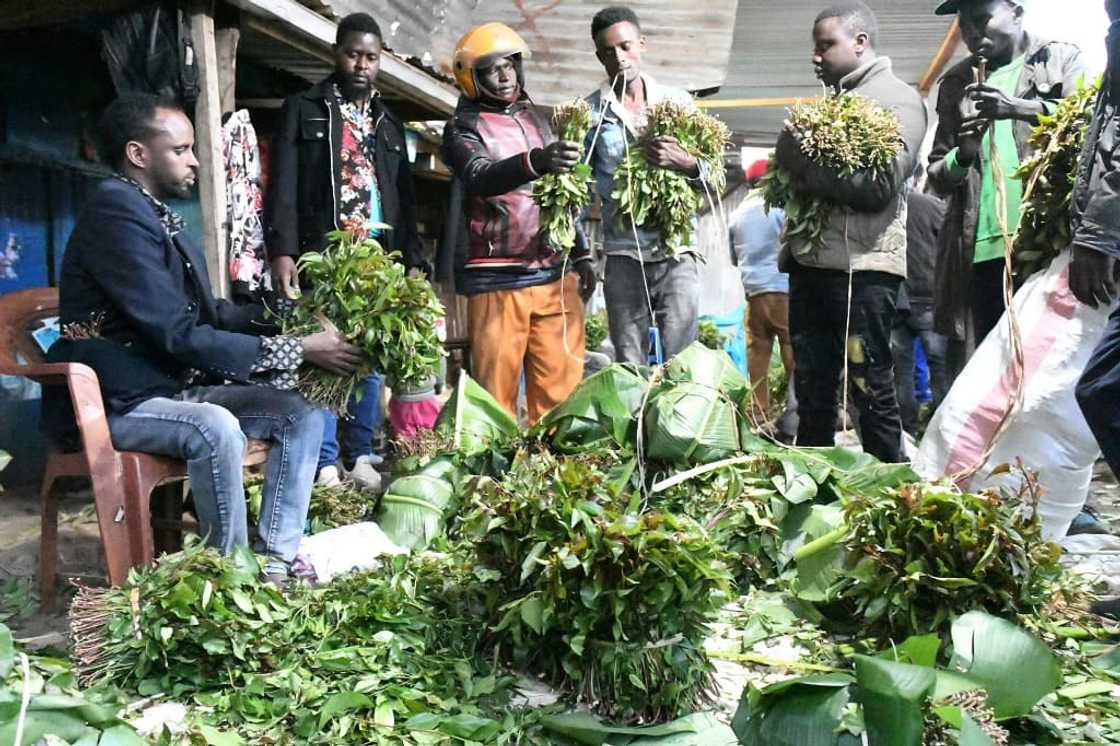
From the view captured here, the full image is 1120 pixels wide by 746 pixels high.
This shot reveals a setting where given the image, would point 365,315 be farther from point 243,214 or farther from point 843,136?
point 843,136

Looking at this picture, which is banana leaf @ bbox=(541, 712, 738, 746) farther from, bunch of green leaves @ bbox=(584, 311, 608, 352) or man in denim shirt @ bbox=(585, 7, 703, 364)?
bunch of green leaves @ bbox=(584, 311, 608, 352)

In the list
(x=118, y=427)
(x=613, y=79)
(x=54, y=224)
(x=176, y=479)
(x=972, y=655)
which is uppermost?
(x=613, y=79)

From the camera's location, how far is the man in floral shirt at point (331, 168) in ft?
16.3

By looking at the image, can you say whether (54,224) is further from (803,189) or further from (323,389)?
(803,189)

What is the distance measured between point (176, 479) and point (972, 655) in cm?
268

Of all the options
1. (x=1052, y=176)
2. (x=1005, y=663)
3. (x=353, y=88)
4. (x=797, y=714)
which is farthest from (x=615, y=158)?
(x=797, y=714)

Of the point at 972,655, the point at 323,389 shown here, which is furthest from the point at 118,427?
the point at 972,655

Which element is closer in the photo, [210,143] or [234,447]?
[234,447]

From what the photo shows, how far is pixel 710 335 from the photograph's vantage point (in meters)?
10.5

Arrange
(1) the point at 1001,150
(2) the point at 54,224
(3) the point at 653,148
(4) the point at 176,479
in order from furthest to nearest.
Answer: (2) the point at 54,224
(3) the point at 653,148
(1) the point at 1001,150
(4) the point at 176,479

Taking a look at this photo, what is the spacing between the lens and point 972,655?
2557 mm

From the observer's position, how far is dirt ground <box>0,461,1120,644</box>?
138 inches

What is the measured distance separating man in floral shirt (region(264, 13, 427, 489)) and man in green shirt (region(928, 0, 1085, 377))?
8.87 ft

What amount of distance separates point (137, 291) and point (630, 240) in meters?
2.53
